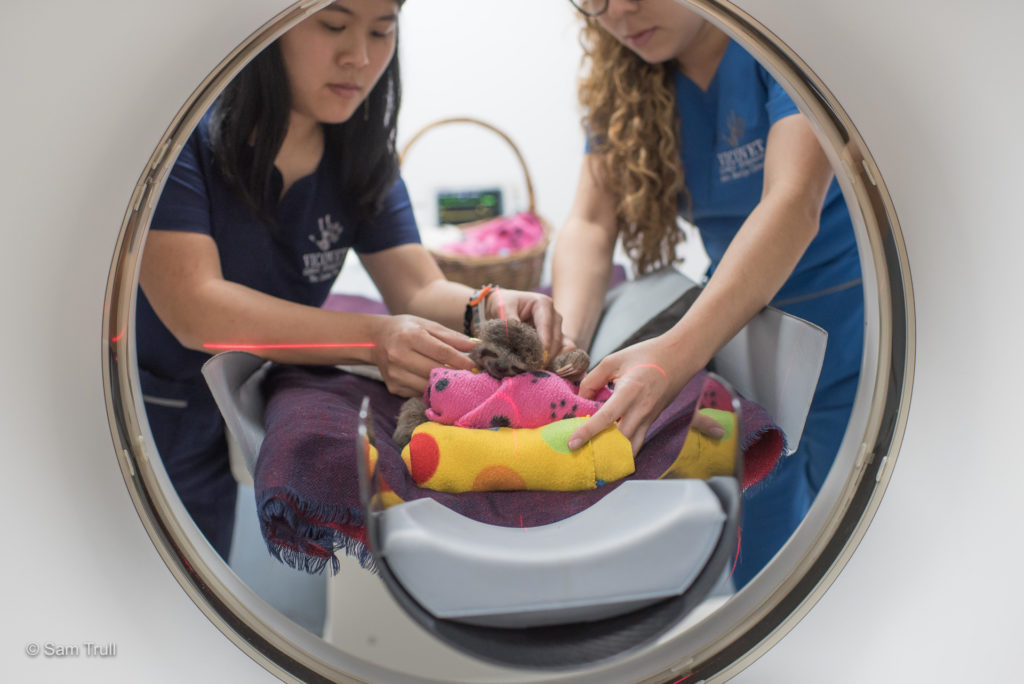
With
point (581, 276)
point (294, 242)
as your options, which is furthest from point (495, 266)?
point (294, 242)

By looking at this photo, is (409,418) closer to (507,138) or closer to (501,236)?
(501,236)

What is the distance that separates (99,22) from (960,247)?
594 millimetres

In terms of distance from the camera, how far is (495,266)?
0.76 metres

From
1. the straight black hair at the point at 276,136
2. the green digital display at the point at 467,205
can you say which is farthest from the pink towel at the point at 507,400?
the green digital display at the point at 467,205

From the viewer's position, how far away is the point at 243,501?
774mm

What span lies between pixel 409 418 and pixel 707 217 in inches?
14.7

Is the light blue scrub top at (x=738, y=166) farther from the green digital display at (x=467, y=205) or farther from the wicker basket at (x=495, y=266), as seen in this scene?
the green digital display at (x=467, y=205)

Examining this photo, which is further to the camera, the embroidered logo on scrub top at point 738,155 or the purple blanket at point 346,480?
the embroidered logo on scrub top at point 738,155

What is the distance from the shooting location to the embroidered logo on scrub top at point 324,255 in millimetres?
678

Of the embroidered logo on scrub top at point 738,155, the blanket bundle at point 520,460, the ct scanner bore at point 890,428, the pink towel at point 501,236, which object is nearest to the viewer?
the ct scanner bore at point 890,428

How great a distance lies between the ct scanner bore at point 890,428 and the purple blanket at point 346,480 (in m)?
0.07

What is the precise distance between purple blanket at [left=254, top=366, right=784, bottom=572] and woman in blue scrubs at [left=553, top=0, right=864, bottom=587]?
0.03 meters

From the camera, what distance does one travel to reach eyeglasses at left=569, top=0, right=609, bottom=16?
2.07 feet

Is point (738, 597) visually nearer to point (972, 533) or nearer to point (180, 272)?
point (972, 533)
